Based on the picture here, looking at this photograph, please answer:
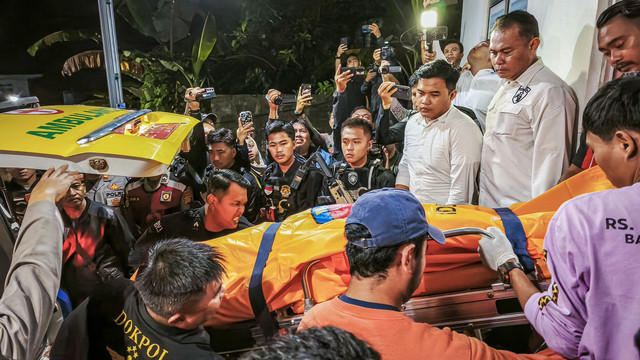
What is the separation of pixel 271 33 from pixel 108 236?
8.13m

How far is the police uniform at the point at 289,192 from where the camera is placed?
11.7 ft

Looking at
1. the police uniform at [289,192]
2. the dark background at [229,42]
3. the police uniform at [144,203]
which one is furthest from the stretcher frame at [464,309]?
the dark background at [229,42]

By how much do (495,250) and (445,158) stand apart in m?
0.99

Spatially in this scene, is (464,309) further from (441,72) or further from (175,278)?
(441,72)

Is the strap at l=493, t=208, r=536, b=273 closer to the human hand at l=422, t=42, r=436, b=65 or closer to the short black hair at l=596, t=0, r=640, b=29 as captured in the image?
the short black hair at l=596, t=0, r=640, b=29

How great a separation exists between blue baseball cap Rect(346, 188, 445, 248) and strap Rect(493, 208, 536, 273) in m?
0.69

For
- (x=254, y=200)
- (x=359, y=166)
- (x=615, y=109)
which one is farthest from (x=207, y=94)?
(x=615, y=109)

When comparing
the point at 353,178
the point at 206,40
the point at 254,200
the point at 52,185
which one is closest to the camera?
the point at 52,185

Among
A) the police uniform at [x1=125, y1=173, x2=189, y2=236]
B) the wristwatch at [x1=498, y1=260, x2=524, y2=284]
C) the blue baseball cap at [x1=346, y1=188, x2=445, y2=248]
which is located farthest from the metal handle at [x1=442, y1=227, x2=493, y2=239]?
the police uniform at [x1=125, y1=173, x2=189, y2=236]

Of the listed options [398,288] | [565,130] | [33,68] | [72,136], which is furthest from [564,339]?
[33,68]

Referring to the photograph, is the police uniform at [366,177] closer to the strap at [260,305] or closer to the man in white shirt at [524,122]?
the man in white shirt at [524,122]

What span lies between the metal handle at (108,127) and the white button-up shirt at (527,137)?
191 centimetres

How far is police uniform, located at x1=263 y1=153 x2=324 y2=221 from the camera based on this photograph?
3.58m

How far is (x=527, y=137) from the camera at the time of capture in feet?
7.38
